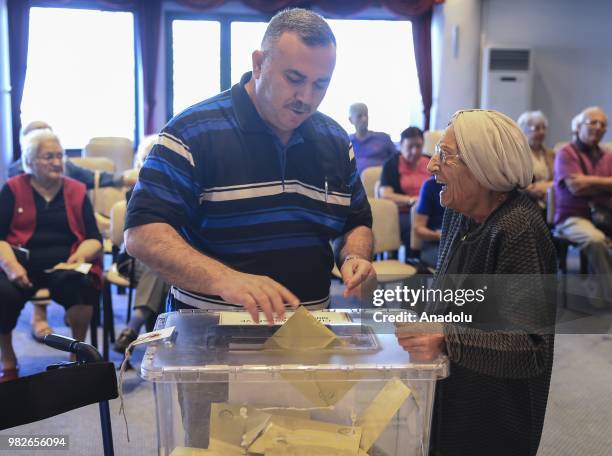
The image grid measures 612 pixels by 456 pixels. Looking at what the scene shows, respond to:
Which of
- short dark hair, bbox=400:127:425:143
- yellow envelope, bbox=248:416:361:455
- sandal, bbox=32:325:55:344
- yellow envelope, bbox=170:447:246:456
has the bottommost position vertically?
sandal, bbox=32:325:55:344

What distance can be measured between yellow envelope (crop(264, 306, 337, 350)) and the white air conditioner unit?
25.6ft

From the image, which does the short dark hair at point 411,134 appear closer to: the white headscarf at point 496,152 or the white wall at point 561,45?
the white wall at point 561,45

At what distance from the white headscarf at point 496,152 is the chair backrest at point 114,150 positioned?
20.6 ft

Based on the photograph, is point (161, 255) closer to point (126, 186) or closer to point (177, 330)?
point (177, 330)

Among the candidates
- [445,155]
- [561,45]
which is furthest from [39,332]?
[561,45]

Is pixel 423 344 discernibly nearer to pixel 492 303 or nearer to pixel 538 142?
pixel 492 303

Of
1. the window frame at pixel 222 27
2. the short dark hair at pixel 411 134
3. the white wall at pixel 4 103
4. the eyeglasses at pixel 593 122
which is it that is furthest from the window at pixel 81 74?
the eyeglasses at pixel 593 122

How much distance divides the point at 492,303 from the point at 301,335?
0.36m

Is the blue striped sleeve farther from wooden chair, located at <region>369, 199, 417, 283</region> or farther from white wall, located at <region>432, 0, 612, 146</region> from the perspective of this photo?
white wall, located at <region>432, 0, 612, 146</region>

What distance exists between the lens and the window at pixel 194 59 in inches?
330

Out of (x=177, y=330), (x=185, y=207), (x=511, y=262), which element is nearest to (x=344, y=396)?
(x=177, y=330)

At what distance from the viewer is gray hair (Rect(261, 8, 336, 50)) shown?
144 cm

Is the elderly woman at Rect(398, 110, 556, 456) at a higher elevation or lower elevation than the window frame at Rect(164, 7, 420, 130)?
lower

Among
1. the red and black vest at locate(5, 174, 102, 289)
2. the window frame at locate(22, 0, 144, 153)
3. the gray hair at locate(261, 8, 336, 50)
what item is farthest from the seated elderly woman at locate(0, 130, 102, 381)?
the window frame at locate(22, 0, 144, 153)
